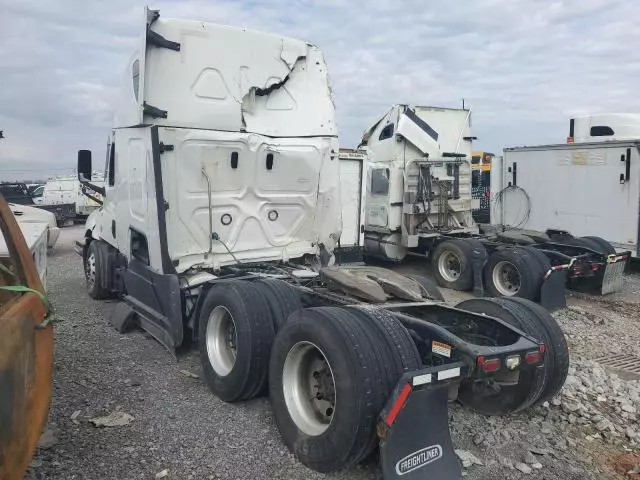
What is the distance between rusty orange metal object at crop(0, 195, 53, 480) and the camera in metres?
2.32

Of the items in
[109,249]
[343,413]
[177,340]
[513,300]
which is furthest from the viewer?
[109,249]

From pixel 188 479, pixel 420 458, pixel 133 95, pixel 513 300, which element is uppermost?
pixel 133 95

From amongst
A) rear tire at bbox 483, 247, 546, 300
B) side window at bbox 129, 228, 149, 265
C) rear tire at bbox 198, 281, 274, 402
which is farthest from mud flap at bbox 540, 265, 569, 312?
side window at bbox 129, 228, 149, 265

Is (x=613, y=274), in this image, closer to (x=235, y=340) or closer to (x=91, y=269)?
(x=235, y=340)

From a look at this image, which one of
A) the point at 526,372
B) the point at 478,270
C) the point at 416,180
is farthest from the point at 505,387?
the point at 416,180

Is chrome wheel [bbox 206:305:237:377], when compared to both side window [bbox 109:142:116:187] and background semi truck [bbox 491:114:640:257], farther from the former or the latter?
background semi truck [bbox 491:114:640:257]

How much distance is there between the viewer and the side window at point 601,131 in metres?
12.1

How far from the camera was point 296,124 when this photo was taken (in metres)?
6.11

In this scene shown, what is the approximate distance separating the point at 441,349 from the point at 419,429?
0.57 metres

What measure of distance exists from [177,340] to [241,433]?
169cm

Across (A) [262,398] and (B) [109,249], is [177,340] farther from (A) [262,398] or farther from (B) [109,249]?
(B) [109,249]

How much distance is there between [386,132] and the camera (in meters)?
11.6

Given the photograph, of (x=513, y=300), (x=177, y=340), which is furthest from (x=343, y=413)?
(x=177, y=340)

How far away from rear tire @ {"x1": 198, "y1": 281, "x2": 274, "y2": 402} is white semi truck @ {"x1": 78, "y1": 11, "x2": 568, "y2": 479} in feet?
0.05
